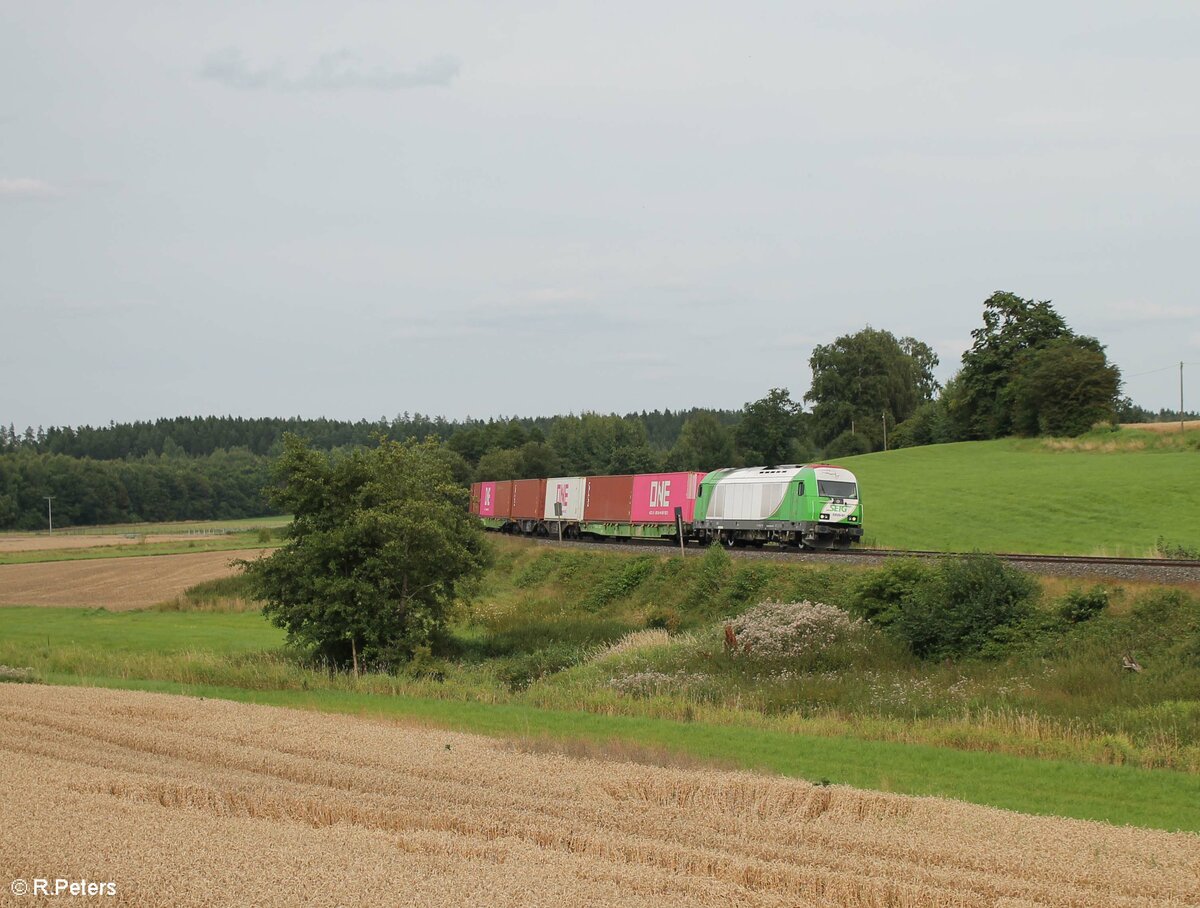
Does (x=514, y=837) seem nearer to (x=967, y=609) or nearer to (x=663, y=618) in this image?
(x=967, y=609)

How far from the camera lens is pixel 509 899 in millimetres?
9008

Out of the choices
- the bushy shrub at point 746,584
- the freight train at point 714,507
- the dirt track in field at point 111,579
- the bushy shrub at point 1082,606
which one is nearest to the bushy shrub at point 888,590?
the bushy shrub at point 1082,606

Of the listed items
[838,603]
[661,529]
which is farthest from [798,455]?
[838,603]

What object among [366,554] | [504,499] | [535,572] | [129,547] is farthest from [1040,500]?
[129,547]

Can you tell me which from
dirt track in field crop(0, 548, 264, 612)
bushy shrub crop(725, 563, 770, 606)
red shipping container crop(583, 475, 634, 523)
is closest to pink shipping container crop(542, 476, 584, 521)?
red shipping container crop(583, 475, 634, 523)

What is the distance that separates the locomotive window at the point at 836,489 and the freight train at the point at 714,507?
36 millimetres

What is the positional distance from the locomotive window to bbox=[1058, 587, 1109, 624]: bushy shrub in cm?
1602

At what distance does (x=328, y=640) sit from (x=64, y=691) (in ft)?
35.8

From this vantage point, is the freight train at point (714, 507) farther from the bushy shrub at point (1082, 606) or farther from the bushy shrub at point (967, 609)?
the bushy shrub at point (1082, 606)

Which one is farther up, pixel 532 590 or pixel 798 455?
pixel 798 455

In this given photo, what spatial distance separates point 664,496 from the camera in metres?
51.3

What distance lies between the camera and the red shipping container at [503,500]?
72.6 metres

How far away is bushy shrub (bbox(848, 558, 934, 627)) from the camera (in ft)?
95.8

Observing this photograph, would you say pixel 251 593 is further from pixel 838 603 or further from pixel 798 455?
pixel 798 455
